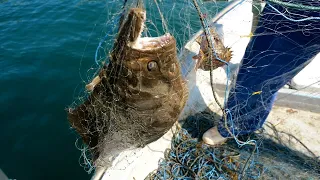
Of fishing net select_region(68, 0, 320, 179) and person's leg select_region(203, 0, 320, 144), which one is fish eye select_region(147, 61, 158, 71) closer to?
fishing net select_region(68, 0, 320, 179)

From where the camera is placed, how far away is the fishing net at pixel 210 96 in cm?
278

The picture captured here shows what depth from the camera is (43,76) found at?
7.52 meters

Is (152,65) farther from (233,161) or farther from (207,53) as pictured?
(233,161)

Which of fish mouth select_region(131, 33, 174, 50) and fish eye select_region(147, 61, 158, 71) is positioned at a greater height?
fish mouth select_region(131, 33, 174, 50)

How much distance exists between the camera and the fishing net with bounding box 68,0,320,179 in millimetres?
2779

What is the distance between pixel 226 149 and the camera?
14.8 ft

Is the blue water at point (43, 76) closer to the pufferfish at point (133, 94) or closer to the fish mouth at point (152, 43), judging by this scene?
the pufferfish at point (133, 94)

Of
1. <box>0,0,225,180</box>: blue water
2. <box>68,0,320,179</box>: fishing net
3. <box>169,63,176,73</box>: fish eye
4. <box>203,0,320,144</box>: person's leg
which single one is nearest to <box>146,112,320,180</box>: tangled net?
<box>68,0,320,179</box>: fishing net

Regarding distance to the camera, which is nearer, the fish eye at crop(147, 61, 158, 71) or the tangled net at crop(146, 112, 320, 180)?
the fish eye at crop(147, 61, 158, 71)

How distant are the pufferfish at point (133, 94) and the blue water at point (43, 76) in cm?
66

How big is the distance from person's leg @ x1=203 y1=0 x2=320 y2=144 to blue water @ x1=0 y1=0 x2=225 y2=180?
101 centimetres

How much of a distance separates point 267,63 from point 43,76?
20.0ft

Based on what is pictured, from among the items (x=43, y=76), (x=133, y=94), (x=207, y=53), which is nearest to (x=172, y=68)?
(x=133, y=94)

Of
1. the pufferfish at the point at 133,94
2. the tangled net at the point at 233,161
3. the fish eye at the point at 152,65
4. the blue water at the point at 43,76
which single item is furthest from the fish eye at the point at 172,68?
the tangled net at the point at 233,161
